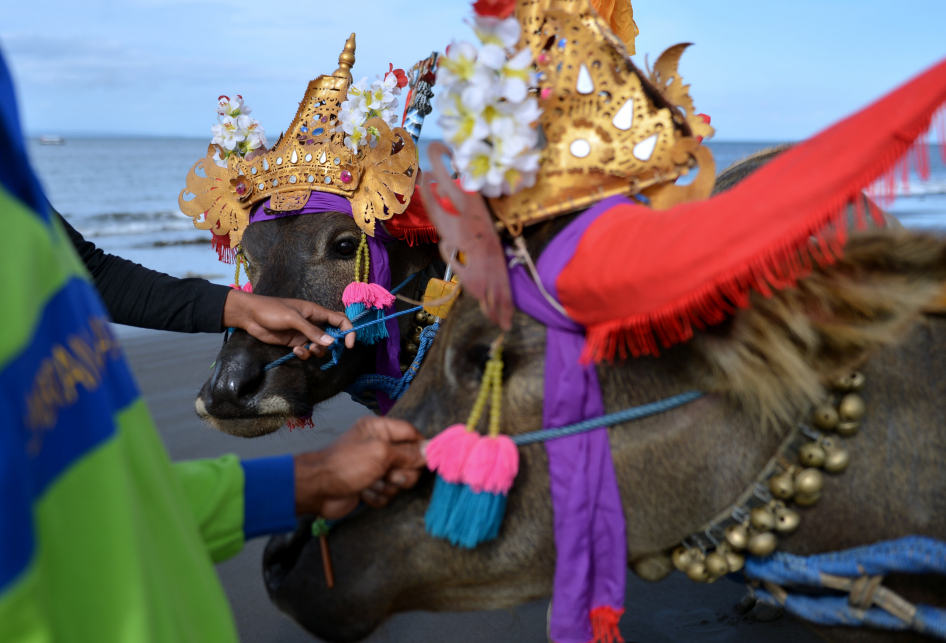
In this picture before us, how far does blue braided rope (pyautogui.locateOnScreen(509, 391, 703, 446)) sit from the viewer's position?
5.46ft

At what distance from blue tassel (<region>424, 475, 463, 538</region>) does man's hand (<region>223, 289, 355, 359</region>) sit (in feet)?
4.73

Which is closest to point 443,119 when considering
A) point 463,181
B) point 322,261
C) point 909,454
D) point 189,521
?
point 463,181

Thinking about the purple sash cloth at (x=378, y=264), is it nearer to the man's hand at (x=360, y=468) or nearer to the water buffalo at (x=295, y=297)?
the water buffalo at (x=295, y=297)

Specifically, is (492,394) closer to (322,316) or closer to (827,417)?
(827,417)

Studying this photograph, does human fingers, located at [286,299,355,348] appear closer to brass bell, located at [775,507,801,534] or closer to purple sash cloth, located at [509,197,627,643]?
purple sash cloth, located at [509,197,627,643]

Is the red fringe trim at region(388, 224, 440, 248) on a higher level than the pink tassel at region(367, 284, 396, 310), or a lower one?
higher

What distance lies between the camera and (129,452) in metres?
1.06

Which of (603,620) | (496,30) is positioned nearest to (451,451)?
(603,620)

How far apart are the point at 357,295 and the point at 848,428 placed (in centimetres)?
230

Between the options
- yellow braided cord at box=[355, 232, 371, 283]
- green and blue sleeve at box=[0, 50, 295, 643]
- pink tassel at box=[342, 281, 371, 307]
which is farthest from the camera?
yellow braided cord at box=[355, 232, 371, 283]

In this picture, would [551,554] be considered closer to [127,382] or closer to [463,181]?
[463,181]

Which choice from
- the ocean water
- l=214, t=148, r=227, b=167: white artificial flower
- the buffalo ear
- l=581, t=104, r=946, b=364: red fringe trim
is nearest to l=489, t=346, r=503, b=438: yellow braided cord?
l=581, t=104, r=946, b=364: red fringe trim

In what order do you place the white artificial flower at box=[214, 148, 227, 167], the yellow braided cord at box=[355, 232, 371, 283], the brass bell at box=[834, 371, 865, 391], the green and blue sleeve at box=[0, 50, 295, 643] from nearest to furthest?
the green and blue sleeve at box=[0, 50, 295, 643] < the brass bell at box=[834, 371, 865, 391] < the yellow braided cord at box=[355, 232, 371, 283] < the white artificial flower at box=[214, 148, 227, 167]

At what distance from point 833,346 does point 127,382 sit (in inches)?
52.4
